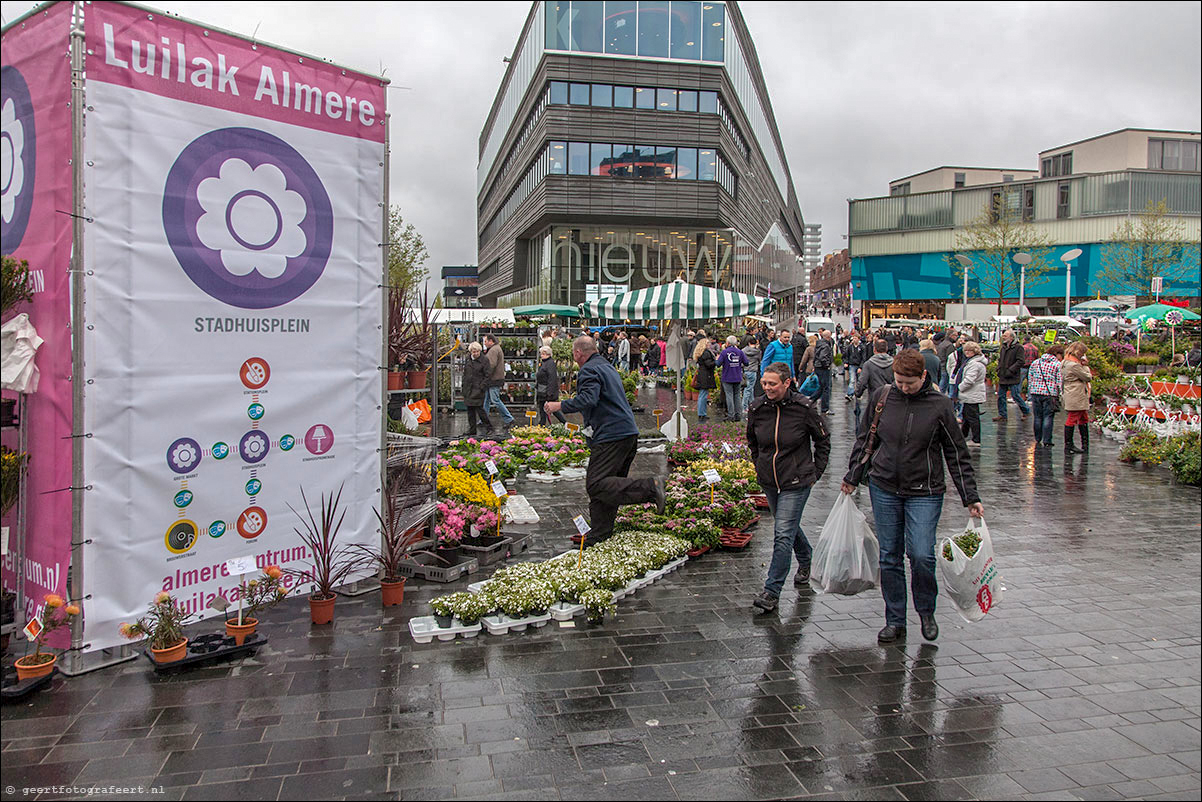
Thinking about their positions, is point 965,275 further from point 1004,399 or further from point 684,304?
point 684,304

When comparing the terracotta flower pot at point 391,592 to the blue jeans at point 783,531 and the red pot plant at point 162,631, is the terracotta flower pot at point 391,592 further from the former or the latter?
the blue jeans at point 783,531

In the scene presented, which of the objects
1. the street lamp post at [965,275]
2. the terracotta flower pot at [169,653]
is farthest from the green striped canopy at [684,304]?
the street lamp post at [965,275]

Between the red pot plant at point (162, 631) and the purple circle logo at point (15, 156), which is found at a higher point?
the purple circle logo at point (15, 156)

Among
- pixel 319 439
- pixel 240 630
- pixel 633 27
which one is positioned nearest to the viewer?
pixel 240 630

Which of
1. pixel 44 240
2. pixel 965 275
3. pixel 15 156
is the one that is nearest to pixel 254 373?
pixel 44 240

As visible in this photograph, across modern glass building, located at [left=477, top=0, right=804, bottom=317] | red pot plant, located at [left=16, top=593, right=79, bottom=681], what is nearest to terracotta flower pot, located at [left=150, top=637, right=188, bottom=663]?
red pot plant, located at [left=16, top=593, right=79, bottom=681]

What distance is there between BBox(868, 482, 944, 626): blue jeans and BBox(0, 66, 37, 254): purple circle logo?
5.68 meters

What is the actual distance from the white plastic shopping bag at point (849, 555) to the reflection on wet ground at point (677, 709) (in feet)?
1.02

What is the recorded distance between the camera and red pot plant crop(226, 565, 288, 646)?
5430 mm

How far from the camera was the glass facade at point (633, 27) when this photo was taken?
4453 centimetres

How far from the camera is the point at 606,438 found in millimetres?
7520

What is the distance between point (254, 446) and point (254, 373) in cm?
51

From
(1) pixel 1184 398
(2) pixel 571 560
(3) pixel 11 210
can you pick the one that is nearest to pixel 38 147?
(3) pixel 11 210

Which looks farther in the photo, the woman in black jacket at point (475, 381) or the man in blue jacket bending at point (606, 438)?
the woman in black jacket at point (475, 381)
